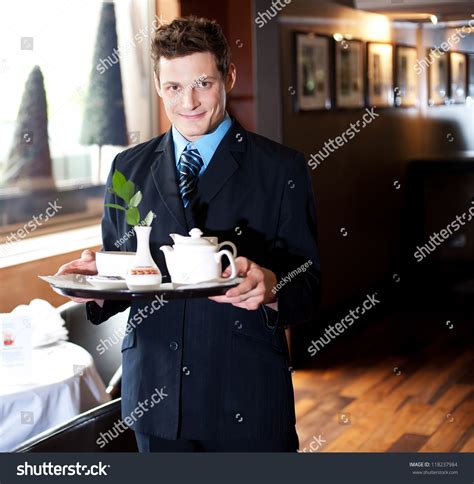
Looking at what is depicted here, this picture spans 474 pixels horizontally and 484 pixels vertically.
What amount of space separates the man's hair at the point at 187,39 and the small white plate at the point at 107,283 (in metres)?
0.43

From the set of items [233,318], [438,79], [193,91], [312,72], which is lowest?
[233,318]

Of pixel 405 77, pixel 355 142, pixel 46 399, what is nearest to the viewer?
pixel 46 399

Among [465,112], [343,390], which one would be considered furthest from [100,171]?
[465,112]

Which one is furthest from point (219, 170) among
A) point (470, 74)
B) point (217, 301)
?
point (470, 74)

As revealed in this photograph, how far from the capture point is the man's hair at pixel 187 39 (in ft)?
5.53

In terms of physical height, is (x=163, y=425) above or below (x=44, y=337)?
above

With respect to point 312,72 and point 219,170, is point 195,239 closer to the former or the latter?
point 219,170

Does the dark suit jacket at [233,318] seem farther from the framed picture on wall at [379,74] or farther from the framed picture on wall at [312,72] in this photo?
the framed picture on wall at [379,74]

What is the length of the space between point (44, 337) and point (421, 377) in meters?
2.42

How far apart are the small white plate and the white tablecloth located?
3.32 ft

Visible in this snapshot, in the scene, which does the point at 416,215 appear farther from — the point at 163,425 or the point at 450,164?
the point at 163,425

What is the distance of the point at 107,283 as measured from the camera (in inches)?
67.6

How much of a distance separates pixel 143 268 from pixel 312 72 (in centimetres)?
368

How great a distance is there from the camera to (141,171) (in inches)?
71.6
